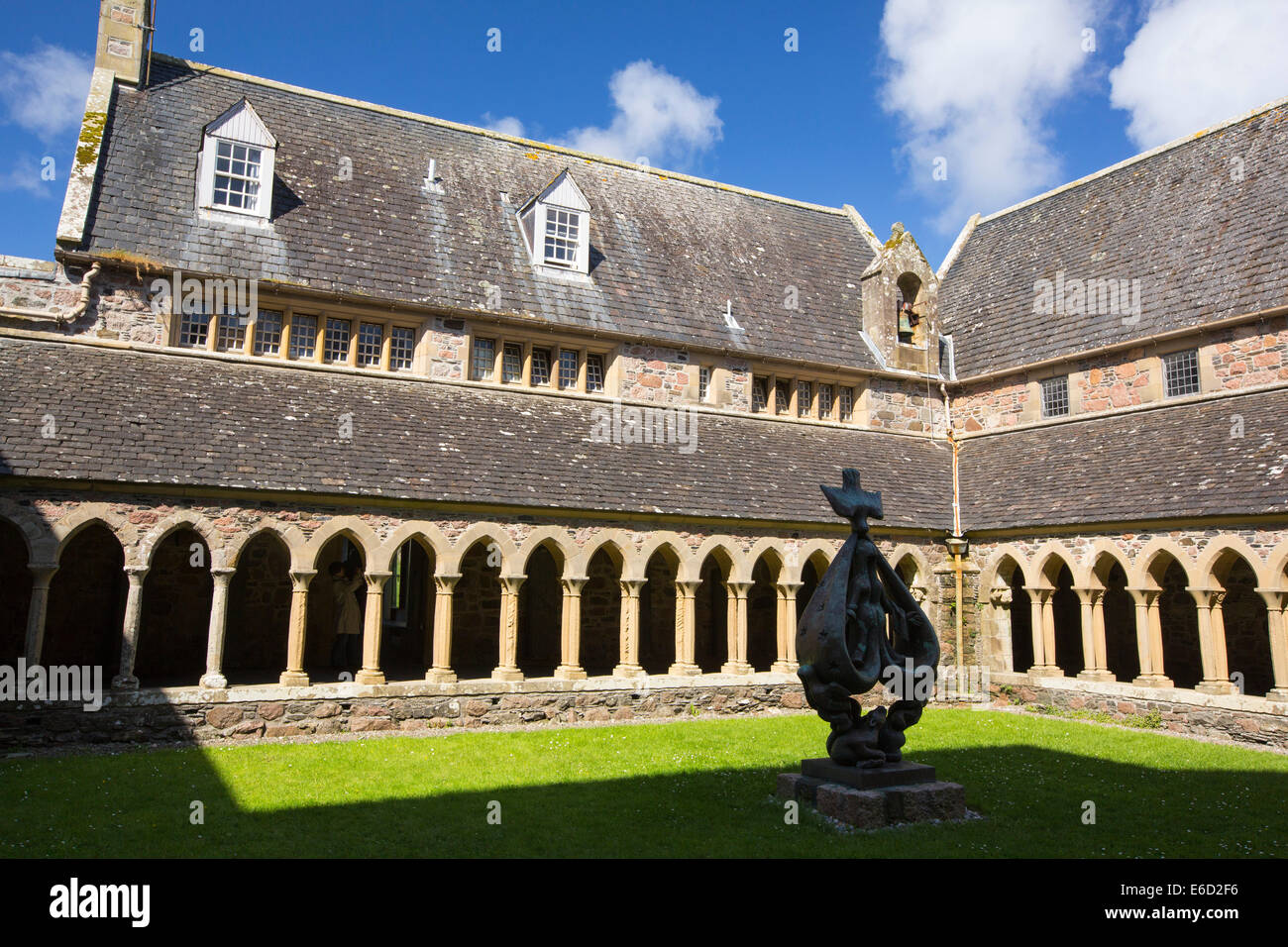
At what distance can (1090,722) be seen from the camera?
1552 cm

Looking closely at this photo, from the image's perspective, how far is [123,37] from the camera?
17172 millimetres

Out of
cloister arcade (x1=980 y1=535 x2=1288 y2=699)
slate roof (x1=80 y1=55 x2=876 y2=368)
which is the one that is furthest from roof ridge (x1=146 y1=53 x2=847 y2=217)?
cloister arcade (x1=980 y1=535 x2=1288 y2=699)

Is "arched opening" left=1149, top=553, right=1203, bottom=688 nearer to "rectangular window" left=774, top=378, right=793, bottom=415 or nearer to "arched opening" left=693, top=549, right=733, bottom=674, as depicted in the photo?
"rectangular window" left=774, top=378, right=793, bottom=415

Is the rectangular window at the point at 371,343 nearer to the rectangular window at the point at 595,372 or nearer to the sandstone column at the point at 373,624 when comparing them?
the rectangular window at the point at 595,372

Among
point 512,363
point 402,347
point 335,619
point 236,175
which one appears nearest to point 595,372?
point 512,363

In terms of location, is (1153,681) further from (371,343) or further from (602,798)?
(371,343)

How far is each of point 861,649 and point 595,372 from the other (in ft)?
35.7

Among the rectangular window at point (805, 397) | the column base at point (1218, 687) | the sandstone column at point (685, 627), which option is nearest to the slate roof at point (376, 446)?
the sandstone column at point (685, 627)

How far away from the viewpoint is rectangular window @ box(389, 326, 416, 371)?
1701 centimetres

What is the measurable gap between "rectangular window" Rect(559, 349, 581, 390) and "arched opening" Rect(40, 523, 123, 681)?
824 centimetres

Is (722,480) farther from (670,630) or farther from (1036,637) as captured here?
(1036,637)

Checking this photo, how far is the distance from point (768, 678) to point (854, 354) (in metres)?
7.85
